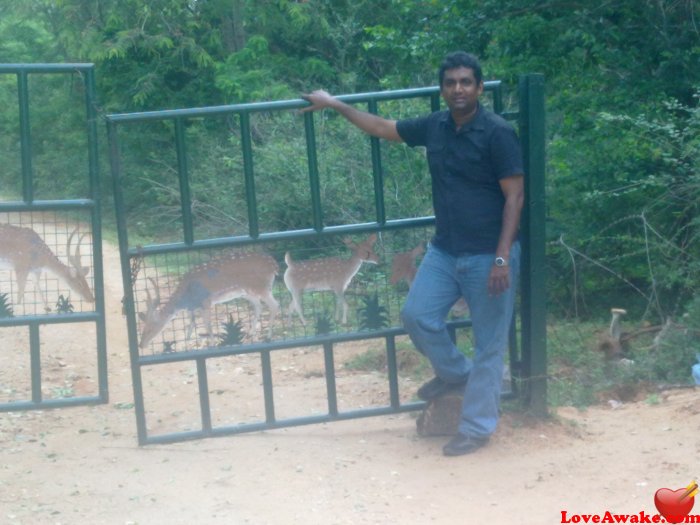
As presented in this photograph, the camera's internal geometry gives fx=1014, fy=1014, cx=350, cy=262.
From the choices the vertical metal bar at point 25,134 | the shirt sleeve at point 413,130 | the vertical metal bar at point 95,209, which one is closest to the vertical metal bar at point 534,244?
the shirt sleeve at point 413,130

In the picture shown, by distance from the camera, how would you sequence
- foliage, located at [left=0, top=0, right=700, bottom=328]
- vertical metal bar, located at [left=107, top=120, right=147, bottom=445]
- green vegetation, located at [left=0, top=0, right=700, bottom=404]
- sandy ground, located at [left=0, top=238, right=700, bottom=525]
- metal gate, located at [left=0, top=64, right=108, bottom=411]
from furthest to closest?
foliage, located at [left=0, top=0, right=700, bottom=328] → green vegetation, located at [left=0, top=0, right=700, bottom=404] → metal gate, located at [left=0, top=64, right=108, bottom=411] → vertical metal bar, located at [left=107, top=120, right=147, bottom=445] → sandy ground, located at [left=0, top=238, right=700, bottom=525]

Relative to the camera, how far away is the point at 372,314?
516cm

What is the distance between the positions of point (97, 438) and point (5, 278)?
46.2 inches

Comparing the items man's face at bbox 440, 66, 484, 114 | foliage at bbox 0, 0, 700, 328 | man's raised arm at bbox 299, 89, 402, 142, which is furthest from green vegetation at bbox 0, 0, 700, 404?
man's face at bbox 440, 66, 484, 114

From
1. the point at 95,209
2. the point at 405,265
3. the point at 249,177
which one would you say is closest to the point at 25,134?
the point at 95,209

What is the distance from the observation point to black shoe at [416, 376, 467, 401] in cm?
497

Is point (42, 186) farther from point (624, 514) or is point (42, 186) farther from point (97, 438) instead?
point (624, 514)

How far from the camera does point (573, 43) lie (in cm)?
798

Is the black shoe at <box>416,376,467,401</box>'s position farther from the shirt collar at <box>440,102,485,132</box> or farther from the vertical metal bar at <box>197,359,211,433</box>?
the shirt collar at <box>440,102,485,132</box>

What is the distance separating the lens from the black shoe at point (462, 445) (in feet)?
15.6

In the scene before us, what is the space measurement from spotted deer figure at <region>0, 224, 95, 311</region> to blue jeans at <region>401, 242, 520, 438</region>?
1.74 meters

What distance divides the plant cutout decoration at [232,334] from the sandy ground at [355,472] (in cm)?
50

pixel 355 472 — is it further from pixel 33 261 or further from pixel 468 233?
pixel 33 261

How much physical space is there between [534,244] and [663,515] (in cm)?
151
